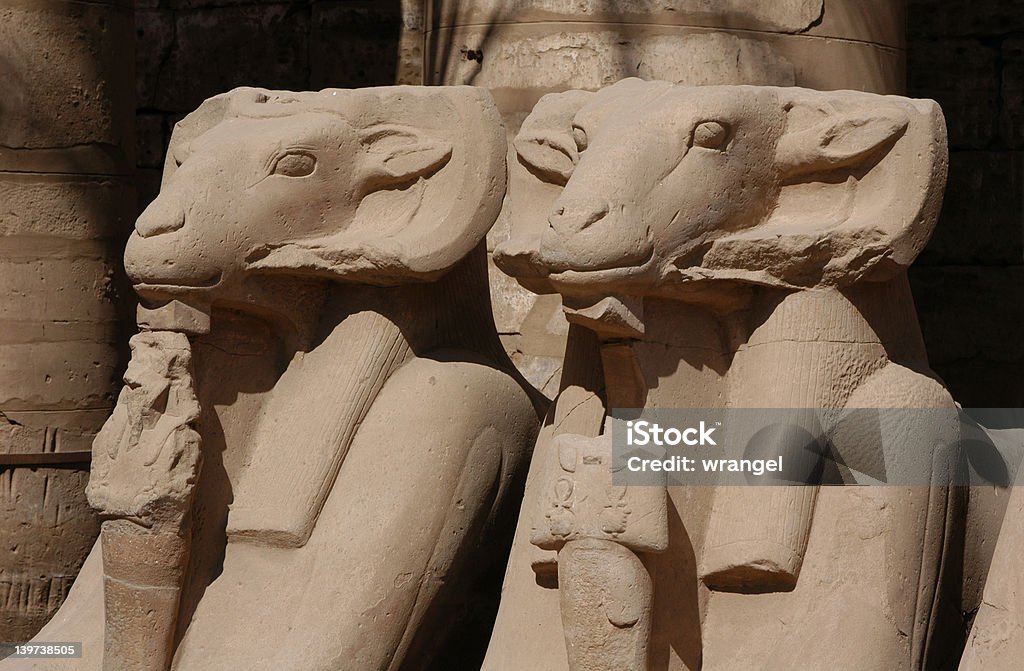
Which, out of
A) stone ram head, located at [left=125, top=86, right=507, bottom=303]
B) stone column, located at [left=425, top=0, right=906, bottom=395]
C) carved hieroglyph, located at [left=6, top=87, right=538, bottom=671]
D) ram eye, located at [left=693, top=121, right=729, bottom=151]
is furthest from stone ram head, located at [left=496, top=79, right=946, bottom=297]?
stone column, located at [left=425, top=0, right=906, bottom=395]

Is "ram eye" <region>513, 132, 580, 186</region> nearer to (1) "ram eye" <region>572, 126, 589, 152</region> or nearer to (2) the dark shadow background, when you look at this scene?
(1) "ram eye" <region>572, 126, 589, 152</region>

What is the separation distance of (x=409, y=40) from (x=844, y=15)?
2.74 meters

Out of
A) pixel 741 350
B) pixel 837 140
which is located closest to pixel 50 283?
pixel 741 350

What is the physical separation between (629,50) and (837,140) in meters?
1.96

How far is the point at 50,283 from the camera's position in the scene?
589 cm

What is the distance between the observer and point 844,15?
533 cm

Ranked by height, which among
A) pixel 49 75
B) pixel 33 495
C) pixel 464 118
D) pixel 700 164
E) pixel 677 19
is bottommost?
pixel 33 495

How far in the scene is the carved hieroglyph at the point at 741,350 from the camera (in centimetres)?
330

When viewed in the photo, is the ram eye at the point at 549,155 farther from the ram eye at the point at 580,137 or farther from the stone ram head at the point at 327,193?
the stone ram head at the point at 327,193

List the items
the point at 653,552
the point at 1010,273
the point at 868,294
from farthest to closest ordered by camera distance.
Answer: the point at 1010,273 < the point at 868,294 < the point at 653,552

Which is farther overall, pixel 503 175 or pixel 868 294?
pixel 503 175

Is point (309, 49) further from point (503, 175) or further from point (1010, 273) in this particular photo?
point (503, 175)

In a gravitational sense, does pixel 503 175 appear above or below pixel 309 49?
above

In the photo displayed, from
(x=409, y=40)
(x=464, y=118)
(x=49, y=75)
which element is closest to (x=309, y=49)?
(x=409, y=40)
